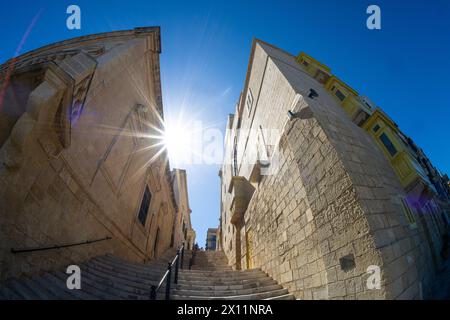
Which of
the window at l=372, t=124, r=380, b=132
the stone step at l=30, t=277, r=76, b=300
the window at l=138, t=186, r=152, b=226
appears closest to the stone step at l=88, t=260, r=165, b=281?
the stone step at l=30, t=277, r=76, b=300

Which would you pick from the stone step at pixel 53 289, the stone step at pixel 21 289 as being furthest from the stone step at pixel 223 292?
the stone step at pixel 21 289

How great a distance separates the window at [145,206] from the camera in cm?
924

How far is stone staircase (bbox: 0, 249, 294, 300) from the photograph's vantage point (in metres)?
2.94

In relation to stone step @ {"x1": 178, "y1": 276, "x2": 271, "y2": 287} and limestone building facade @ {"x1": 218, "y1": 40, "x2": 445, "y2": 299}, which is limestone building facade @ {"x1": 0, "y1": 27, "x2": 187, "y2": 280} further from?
limestone building facade @ {"x1": 218, "y1": 40, "x2": 445, "y2": 299}

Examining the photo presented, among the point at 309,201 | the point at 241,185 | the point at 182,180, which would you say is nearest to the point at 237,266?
the point at 241,185

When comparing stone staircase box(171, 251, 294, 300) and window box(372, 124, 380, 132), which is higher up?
window box(372, 124, 380, 132)

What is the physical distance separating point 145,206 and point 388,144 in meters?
12.6

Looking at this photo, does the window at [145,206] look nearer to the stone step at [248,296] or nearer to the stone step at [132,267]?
the stone step at [132,267]

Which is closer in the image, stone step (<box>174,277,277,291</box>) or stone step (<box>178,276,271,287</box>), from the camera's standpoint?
stone step (<box>174,277,277,291</box>)

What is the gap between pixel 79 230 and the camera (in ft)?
15.4

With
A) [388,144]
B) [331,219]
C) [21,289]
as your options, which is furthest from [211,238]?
[331,219]

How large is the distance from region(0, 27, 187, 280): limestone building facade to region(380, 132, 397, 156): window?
11343 mm

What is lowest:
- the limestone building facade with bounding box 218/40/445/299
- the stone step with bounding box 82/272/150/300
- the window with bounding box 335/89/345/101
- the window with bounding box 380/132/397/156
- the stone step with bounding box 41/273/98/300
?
the stone step with bounding box 82/272/150/300

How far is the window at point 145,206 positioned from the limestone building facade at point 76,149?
11.0 inches
